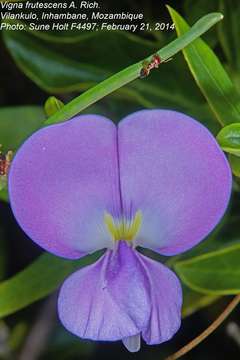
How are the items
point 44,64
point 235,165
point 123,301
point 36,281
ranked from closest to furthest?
point 123,301 → point 235,165 → point 36,281 → point 44,64

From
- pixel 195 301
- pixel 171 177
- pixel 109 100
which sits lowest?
pixel 195 301

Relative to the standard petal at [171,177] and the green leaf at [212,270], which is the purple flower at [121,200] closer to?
the standard petal at [171,177]

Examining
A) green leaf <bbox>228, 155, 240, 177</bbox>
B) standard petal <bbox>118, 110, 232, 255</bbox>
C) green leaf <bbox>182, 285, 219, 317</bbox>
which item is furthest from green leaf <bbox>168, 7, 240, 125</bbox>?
green leaf <bbox>182, 285, 219, 317</bbox>

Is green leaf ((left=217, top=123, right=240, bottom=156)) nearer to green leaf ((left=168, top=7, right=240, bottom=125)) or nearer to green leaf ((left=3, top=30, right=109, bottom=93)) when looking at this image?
green leaf ((left=168, top=7, right=240, bottom=125))

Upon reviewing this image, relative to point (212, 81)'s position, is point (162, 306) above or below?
below

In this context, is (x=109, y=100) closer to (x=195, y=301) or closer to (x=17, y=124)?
(x=17, y=124)

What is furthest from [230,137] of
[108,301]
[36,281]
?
[36,281]

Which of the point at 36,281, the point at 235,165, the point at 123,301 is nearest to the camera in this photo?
the point at 123,301

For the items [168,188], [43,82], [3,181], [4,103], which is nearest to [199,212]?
[168,188]

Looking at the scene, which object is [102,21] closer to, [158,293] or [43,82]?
[43,82]

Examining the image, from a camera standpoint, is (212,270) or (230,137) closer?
(230,137)
